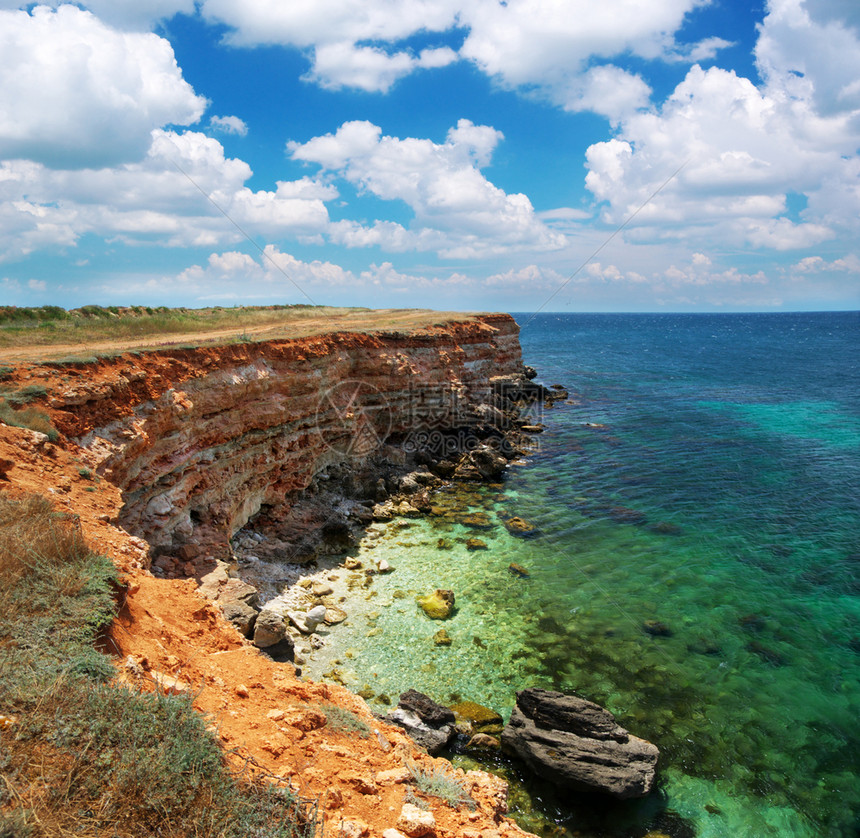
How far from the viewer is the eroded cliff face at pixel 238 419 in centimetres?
1514

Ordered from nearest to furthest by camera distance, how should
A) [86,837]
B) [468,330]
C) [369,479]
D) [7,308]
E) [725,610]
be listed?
[86,837] < [725,610] < [7,308] < [369,479] < [468,330]

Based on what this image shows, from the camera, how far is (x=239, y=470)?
20.2 m

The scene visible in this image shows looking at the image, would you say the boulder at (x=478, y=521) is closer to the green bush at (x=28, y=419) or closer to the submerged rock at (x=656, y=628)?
the submerged rock at (x=656, y=628)

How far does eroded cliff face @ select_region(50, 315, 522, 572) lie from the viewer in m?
15.1

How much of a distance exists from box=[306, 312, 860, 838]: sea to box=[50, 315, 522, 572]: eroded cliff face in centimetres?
539

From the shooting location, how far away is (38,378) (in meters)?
14.3

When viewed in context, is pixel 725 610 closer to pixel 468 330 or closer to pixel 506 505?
pixel 506 505

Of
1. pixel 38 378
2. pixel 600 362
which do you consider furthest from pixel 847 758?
pixel 600 362

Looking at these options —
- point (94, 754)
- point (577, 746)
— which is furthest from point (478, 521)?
point (94, 754)

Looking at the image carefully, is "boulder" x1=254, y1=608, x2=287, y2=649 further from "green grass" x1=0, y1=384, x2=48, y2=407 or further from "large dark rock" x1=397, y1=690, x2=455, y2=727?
"green grass" x1=0, y1=384, x2=48, y2=407

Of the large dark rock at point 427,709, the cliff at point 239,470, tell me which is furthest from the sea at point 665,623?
the cliff at point 239,470

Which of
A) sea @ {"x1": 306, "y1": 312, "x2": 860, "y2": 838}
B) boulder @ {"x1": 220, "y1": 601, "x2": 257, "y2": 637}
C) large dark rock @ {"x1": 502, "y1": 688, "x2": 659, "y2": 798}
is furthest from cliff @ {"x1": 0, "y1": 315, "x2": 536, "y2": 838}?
sea @ {"x1": 306, "y1": 312, "x2": 860, "y2": 838}

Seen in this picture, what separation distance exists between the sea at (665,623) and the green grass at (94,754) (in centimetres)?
824

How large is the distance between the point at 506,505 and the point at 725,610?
1119 centimetres
